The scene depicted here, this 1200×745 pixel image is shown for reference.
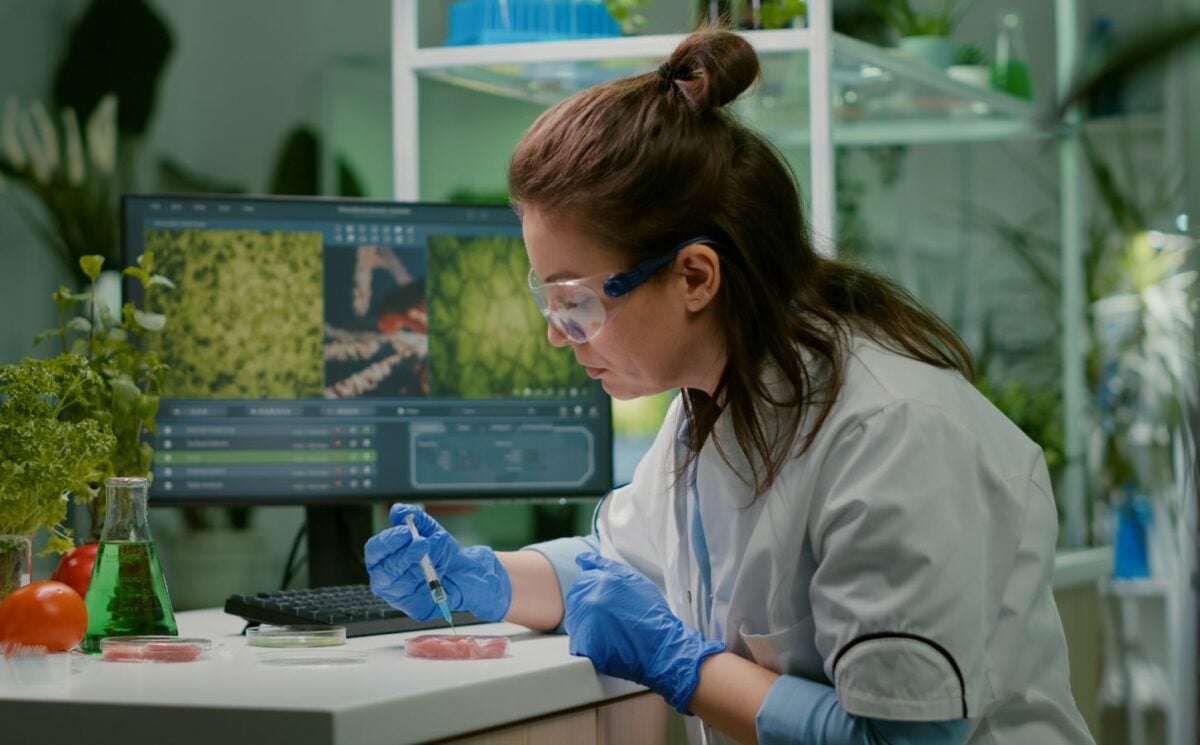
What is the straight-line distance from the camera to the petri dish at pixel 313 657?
4.52 ft

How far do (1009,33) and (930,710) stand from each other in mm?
2660

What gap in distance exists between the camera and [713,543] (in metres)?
1.46

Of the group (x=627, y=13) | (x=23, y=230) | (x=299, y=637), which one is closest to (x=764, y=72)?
(x=627, y=13)

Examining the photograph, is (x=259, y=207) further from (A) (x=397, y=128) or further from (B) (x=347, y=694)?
(B) (x=347, y=694)

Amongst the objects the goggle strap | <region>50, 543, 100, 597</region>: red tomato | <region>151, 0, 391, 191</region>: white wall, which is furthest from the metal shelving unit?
<region>151, 0, 391, 191</region>: white wall

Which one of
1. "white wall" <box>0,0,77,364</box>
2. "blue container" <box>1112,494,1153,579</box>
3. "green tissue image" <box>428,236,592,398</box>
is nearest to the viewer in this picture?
"green tissue image" <box>428,236,592,398</box>

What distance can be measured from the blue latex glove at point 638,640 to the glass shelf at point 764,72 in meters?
0.71

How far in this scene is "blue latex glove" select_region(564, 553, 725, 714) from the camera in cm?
139

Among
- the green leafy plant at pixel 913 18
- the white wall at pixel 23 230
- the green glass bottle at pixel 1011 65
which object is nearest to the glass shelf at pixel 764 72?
the green leafy plant at pixel 913 18

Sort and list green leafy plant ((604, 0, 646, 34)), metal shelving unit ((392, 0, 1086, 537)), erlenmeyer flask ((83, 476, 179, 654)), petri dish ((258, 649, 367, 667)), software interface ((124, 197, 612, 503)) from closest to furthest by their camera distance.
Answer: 1. petri dish ((258, 649, 367, 667))
2. erlenmeyer flask ((83, 476, 179, 654))
3. software interface ((124, 197, 612, 503))
4. metal shelving unit ((392, 0, 1086, 537))
5. green leafy plant ((604, 0, 646, 34))

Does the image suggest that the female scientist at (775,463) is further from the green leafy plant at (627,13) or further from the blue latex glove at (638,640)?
the green leafy plant at (627,13)

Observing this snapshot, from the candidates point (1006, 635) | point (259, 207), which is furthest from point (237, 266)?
point (1006, 635)

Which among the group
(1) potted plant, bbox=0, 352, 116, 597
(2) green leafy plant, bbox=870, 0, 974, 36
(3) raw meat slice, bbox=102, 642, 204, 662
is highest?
(2) green leafy plant, bbox=870, 0, 974, 36

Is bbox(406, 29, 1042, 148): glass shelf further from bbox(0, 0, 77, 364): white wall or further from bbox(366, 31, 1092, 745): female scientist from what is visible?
bbox(0, 0, 77, 364): white wall
